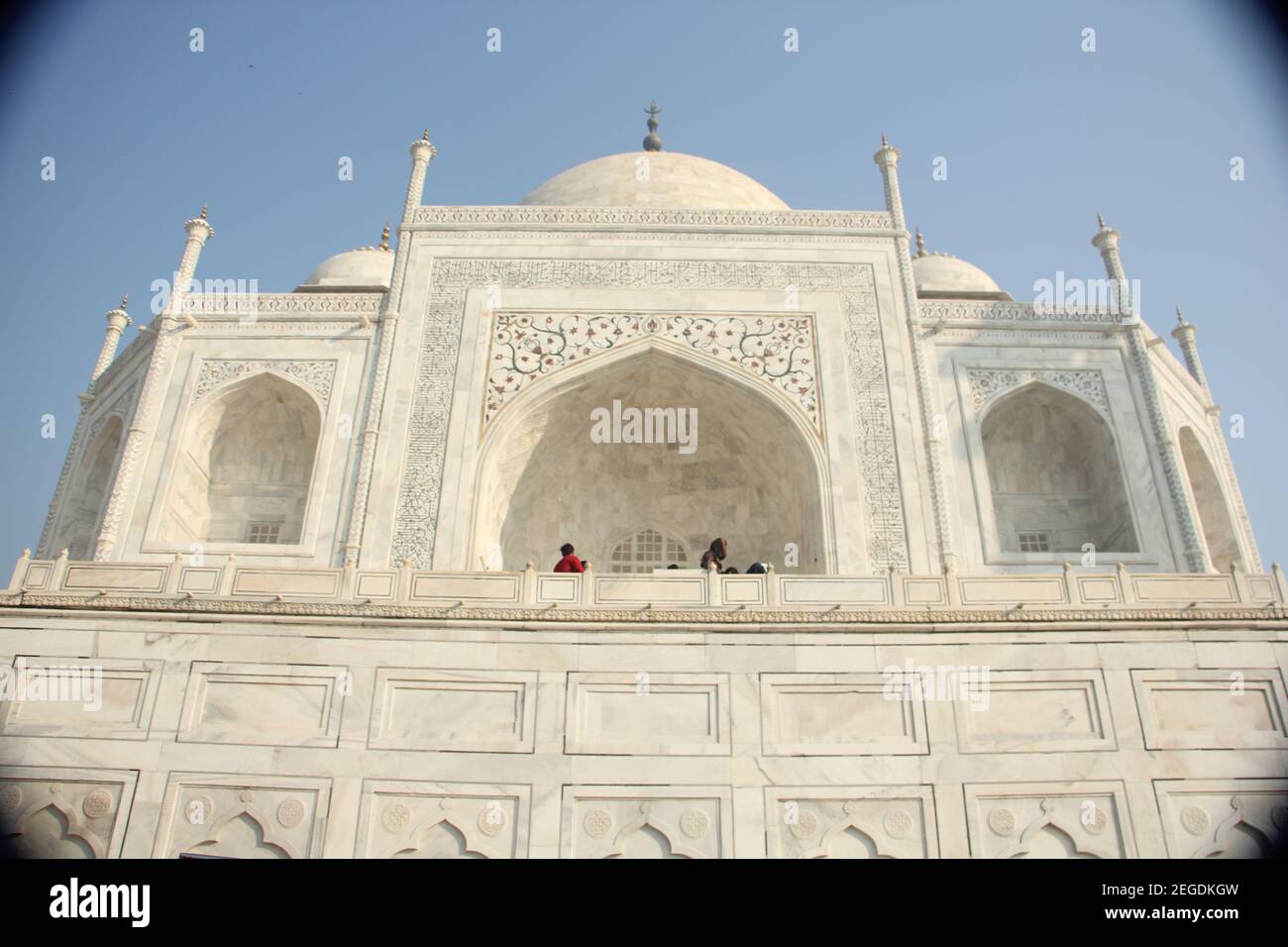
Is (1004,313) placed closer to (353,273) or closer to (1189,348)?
(1189,348)

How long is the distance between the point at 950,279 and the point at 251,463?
1026cm

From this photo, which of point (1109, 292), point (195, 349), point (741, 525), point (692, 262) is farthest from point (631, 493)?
point (1109, 292)

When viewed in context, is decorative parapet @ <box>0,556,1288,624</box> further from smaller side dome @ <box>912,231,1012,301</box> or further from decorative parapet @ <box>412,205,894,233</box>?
smaller side dome @ <box>912,231,1012,301</box>

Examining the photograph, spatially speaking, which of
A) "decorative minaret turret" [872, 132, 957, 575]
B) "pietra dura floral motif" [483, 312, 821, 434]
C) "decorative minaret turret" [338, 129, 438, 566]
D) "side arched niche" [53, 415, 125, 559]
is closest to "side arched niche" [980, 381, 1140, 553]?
"decorative minaret turret" [872, 132, 957, 575]

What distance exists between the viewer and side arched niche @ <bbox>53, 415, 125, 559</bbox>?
12945 millimetres

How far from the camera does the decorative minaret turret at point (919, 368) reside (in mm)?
11100

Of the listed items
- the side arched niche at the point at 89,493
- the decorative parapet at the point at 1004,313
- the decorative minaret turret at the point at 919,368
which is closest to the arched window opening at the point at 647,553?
the decorative minaret turret at the point at 919,368

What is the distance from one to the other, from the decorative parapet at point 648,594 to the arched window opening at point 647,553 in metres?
5.32

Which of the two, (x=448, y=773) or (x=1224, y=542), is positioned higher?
(x=1224, y=542)

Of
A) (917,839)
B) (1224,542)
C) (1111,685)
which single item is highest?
(1224,542)

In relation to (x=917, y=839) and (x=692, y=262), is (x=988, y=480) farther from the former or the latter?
(x=917, y=839)

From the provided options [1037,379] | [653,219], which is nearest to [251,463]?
[653,219]

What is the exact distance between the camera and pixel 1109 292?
1300 cm

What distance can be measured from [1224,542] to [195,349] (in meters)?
13.2
